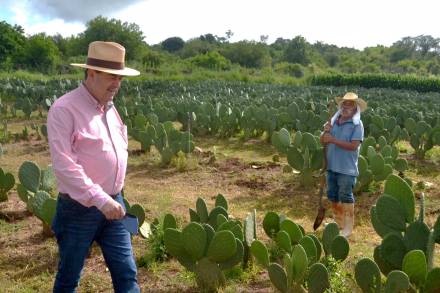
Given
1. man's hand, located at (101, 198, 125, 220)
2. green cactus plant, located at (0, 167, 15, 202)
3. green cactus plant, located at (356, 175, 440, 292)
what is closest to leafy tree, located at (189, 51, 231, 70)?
green cactus plant, located at (0, 167, 15, 202)

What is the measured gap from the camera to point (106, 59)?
95.1 inches

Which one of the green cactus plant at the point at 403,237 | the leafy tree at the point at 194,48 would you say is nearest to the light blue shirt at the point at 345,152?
the green cactus plant at the point at 403,237

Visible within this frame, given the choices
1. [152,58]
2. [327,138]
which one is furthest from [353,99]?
[152,58]

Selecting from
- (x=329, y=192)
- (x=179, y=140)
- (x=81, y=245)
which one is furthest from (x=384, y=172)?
(x=81, y=245)

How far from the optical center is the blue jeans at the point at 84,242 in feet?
7.98

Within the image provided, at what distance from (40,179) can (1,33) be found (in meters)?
44.0

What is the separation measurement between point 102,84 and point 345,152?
237 cm

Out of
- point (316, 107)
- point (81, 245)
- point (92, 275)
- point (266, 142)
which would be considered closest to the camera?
point (81, 245)

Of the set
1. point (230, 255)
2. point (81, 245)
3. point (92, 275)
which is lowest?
point (92, 275)

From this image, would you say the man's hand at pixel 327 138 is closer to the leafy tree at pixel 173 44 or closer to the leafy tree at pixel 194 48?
the leafy tree at pixel 194 48

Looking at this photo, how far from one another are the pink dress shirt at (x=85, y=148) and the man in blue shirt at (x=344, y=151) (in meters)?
2.16

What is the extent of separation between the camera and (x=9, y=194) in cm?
545

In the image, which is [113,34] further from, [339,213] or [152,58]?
[339,213]

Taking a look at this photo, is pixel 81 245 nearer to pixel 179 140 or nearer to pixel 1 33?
pixel 179 140
